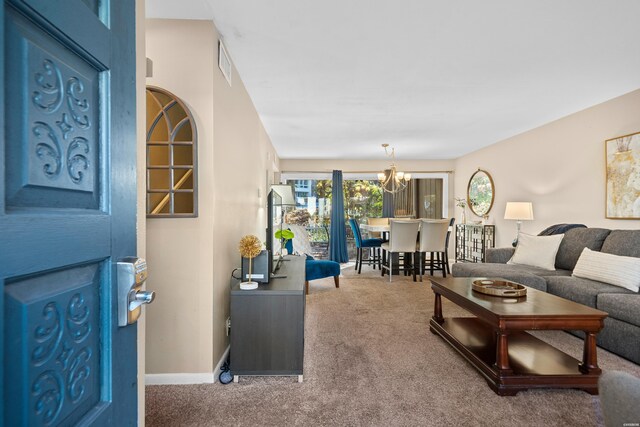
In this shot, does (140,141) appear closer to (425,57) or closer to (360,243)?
(425,57)

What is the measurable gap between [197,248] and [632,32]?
3.46m

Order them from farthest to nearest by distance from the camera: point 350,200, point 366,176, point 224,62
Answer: point 350,200 → point 366,176 → point 224,62

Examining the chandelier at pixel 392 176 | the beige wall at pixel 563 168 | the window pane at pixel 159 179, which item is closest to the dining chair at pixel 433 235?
the chandelier at pixel 392 176

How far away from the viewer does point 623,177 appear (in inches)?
142

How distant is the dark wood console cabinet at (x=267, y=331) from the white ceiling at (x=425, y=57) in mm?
1842

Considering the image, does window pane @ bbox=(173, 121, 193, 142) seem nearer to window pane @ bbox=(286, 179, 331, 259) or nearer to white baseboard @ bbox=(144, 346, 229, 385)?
white baseboard @ bbox=(144, 346, 229, 385)

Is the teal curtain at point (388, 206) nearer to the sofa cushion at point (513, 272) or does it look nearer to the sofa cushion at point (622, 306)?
the sofa cushion at point (513, 272)

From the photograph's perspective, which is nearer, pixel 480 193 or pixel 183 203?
pixel 183 203

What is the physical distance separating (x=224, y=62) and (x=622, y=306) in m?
3.57

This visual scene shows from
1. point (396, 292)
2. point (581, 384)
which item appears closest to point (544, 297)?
A: point (581, 384)

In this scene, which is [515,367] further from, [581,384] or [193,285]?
[193,285]

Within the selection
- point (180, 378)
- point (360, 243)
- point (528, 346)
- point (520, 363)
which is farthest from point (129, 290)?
point (360, 243)

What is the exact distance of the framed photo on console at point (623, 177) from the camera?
3.48 meters

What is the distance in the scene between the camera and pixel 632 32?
2.43 m
